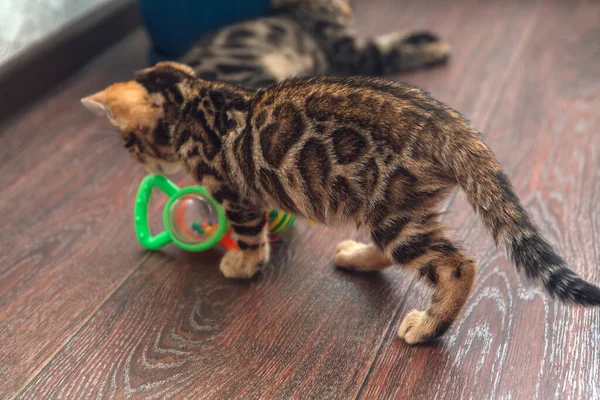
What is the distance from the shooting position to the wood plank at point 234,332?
120 centimetres

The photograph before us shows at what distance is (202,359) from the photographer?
1.25m

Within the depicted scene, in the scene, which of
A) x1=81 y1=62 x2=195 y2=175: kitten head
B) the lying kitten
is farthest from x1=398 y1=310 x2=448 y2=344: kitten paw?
the lying kitten

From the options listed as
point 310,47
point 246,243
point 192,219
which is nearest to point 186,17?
point 310,47

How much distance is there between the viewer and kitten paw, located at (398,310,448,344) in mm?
1228

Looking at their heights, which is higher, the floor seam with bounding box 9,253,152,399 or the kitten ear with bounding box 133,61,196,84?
the kitten ear with bounding box 133,61,196,84

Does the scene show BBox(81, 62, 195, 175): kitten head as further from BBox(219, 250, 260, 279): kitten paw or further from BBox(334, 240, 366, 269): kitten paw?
BBox(334, 240, 366, 269): kitten paw

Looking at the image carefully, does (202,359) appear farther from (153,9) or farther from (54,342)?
(153,9)

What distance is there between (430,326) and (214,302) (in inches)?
17.5

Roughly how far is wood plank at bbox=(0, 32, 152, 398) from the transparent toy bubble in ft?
0.40

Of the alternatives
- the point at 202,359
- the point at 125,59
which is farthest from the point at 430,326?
the point at 125,59

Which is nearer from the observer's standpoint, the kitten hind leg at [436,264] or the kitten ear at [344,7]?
the kitten hind leg at [436,264]

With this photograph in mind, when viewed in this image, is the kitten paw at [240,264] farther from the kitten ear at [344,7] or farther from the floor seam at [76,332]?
the kitten ear at [344,7]

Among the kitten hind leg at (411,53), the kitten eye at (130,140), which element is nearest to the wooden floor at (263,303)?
the kitten eye at (130,140)

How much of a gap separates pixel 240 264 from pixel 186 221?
0.18 m
